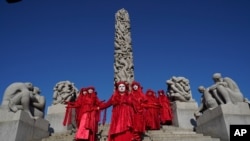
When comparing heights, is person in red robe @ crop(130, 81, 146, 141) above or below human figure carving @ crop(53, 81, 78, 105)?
below

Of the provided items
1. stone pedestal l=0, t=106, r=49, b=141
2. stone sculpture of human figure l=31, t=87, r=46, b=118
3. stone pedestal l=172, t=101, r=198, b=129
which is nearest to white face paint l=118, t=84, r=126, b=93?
stone pedestal l=0, t=106, r=49, b=141

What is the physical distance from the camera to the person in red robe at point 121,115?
245 inches

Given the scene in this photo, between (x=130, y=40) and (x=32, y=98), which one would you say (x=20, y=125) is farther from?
(x=130, y=40)

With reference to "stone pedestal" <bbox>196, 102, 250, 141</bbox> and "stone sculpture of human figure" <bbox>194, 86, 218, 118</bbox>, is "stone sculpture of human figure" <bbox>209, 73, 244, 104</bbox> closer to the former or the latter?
"stone sculpture of human figure" <bbox>194, 86, 218, 118</bbox>

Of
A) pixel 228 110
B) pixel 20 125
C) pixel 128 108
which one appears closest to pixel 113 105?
pixel 128 108

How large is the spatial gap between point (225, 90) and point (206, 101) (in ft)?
2.49

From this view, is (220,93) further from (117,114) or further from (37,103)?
(37,103)

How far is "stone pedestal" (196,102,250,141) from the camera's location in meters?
6.91

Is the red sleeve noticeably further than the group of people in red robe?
Yes

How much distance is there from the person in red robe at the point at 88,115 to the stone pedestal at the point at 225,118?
11.4 ft

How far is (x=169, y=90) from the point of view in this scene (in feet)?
36.8

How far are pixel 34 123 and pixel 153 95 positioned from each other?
4.71 m

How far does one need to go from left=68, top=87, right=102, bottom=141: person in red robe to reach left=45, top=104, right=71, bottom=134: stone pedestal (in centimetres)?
262

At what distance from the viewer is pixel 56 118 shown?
10289 mm
